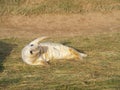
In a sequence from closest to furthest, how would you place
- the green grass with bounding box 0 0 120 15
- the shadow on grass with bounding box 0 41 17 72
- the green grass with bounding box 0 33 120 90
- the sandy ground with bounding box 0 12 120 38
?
the green grass with bounding box 0 33 120 90 < the shadow on grass with bounding box 0 41 17 72 < the sandy ground with bounding box 0 12 120 38 < the green grass with bounding box 0 0 120 15

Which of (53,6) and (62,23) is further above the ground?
(53,6)

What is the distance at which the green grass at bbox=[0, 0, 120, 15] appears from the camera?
56.6ft

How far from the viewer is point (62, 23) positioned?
17062 mm

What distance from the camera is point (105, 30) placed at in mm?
16094

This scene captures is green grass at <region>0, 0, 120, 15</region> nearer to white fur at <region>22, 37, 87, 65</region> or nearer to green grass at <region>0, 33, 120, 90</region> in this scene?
green grass at <region>0, 33, 120, 90</region>

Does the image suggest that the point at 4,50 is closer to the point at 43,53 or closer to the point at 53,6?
the point at 43,53

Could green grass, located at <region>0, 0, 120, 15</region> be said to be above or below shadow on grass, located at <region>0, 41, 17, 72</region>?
above

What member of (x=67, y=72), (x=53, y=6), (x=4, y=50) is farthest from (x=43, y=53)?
(x=53, y=6)

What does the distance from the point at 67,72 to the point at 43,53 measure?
3.09 ft

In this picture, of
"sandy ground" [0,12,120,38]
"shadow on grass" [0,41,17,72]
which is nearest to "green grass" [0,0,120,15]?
"sandy ground" [0,12,120,38]

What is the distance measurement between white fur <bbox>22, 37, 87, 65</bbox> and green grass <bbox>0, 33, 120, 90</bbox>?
16 cm

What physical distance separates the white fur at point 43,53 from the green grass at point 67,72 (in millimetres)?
156

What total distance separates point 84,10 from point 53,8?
1299 mm

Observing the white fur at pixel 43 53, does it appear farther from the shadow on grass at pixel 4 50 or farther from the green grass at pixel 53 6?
the green grass at pixel 53 6
